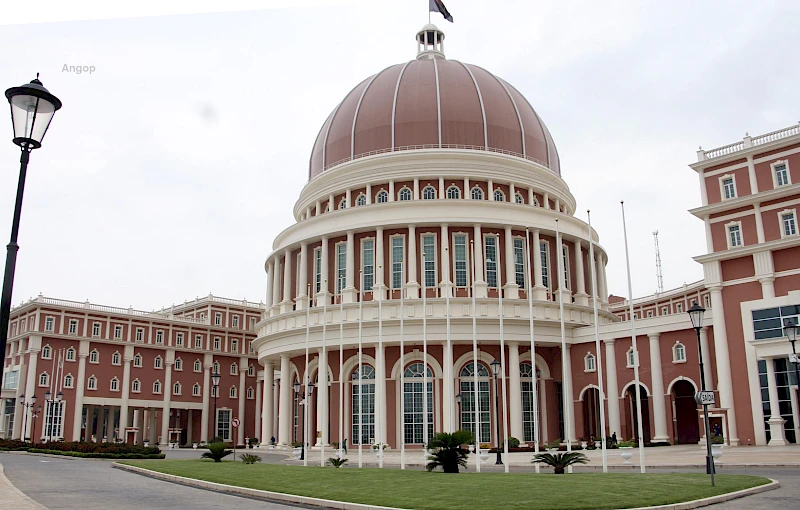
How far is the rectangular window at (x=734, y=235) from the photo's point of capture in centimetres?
4441

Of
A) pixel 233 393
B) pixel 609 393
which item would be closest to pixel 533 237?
pixel 609 393

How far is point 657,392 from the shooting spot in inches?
1929

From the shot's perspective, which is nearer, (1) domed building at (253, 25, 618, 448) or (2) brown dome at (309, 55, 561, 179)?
(1) domed building at (253, 25, 618, 448)

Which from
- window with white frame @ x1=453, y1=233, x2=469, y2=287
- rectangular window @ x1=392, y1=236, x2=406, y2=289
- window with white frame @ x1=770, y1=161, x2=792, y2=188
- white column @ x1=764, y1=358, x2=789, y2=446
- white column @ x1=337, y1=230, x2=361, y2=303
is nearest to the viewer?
white column @ x1=764, y1=358, x2=789, y2=446

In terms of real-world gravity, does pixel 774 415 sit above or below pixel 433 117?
below

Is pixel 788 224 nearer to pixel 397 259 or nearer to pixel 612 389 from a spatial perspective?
pixel 612 389

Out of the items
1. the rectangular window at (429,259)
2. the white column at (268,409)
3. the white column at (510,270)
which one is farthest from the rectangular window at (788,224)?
the white column at (268,409)

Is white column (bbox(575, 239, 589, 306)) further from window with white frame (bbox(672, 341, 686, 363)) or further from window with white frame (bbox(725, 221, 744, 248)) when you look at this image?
window with white frame (bbox(725, 221, 744, 248))

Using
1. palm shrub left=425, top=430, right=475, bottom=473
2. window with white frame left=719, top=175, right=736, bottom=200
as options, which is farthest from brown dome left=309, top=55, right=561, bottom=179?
palm shrub left=425, top=430, right=475, bottom=473

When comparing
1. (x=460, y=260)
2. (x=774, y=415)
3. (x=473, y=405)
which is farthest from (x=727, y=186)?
(x=473, y=405)

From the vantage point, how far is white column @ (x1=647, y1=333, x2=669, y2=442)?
159 feet

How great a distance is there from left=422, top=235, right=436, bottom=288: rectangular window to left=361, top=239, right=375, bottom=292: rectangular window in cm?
411

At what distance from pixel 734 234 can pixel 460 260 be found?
19.7 m

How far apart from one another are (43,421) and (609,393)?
5474 centimetres
